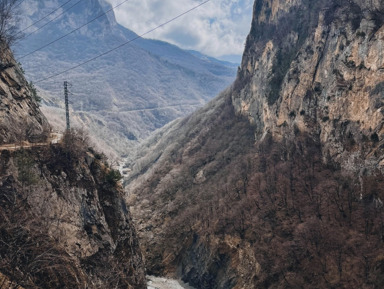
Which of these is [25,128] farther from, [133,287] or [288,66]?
[288,66]

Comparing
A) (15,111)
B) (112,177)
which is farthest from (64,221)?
(15,111)

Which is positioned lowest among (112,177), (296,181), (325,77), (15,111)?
(296,181)

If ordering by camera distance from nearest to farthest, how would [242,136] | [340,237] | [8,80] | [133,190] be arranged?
[8,80] < [340,237] < [242,136] < [133,190]

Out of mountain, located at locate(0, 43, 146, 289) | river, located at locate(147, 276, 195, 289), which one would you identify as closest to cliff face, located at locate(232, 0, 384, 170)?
river, located at locate(147, 276, 195, 289)

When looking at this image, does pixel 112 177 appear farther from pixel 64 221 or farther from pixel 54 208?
pixel 54 208

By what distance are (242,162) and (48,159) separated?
61.0 meters

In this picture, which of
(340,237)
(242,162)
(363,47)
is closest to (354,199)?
(340,237)

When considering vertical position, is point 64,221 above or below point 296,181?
above

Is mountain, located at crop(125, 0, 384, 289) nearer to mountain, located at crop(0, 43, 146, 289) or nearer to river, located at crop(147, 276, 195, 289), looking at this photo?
river, located at crop(147, 276, 195, 289)

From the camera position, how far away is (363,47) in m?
52.3

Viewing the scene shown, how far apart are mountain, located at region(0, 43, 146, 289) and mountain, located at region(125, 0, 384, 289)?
27.2 meters

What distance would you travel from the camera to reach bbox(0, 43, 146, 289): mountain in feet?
64.7

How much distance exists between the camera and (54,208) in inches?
972

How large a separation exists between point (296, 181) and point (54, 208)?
48434 millimetres
